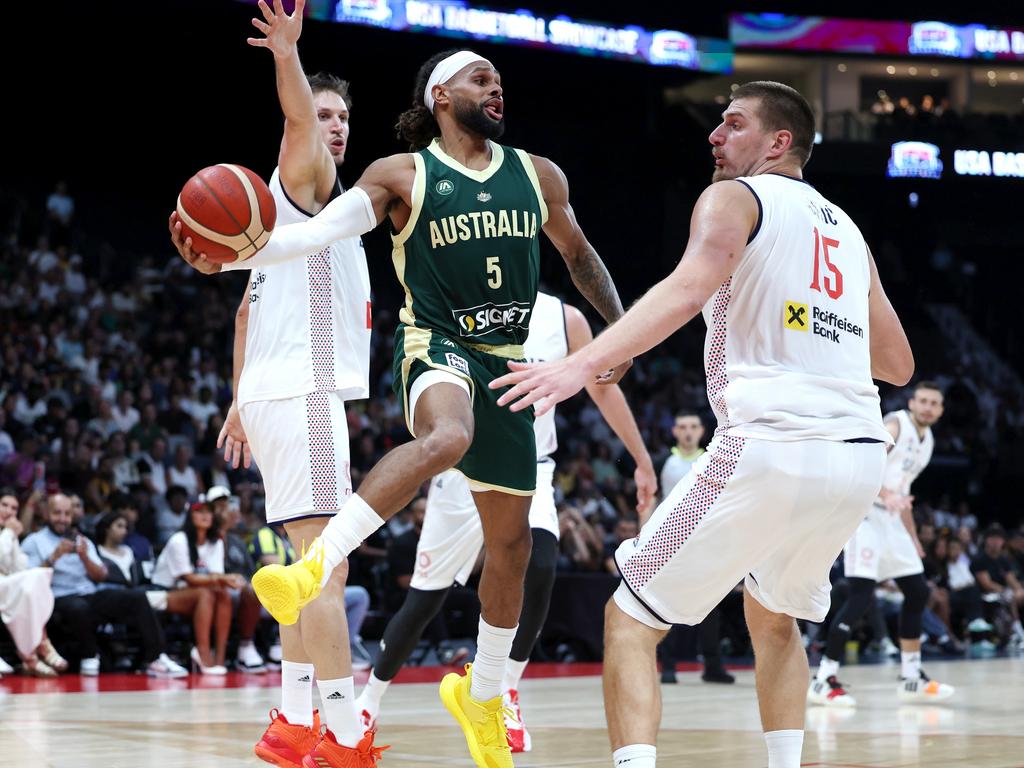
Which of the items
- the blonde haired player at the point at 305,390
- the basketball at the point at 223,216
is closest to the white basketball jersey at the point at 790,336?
the basketball at the point at 223,216

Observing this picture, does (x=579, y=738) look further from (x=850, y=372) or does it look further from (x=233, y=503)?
(x=233, y=503)

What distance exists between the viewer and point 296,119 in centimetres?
460

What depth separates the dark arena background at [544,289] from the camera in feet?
26.4

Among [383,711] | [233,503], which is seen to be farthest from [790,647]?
[233,503]

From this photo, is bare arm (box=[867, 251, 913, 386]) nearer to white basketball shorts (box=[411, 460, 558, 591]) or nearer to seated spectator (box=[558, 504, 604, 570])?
white basketball shorts (box=[411, 460, 558, 591])

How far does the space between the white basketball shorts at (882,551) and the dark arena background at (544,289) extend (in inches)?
10.9

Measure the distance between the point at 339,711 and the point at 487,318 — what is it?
149 centimetres

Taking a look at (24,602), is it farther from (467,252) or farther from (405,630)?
(467,252)

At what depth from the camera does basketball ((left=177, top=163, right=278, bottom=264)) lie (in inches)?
155

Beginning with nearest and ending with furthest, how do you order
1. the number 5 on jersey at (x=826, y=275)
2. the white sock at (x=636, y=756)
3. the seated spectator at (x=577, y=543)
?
the white sock at (x=636, y=756) < the number 5 on jersey at (x=826, y=275) < the seated spectator at (x=577, y=543)

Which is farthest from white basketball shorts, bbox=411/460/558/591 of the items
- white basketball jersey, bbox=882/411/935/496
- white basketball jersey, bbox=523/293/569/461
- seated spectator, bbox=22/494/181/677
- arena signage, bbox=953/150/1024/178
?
arena signage, bbox=953/150/1024/178

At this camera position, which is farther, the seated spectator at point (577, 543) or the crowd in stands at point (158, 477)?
the seated spectator at point (577, 543)

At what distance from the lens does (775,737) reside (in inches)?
156

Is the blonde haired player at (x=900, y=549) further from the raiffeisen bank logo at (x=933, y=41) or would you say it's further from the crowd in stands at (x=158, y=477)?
the raiffeisen bank logo at (x=933, y=41)
